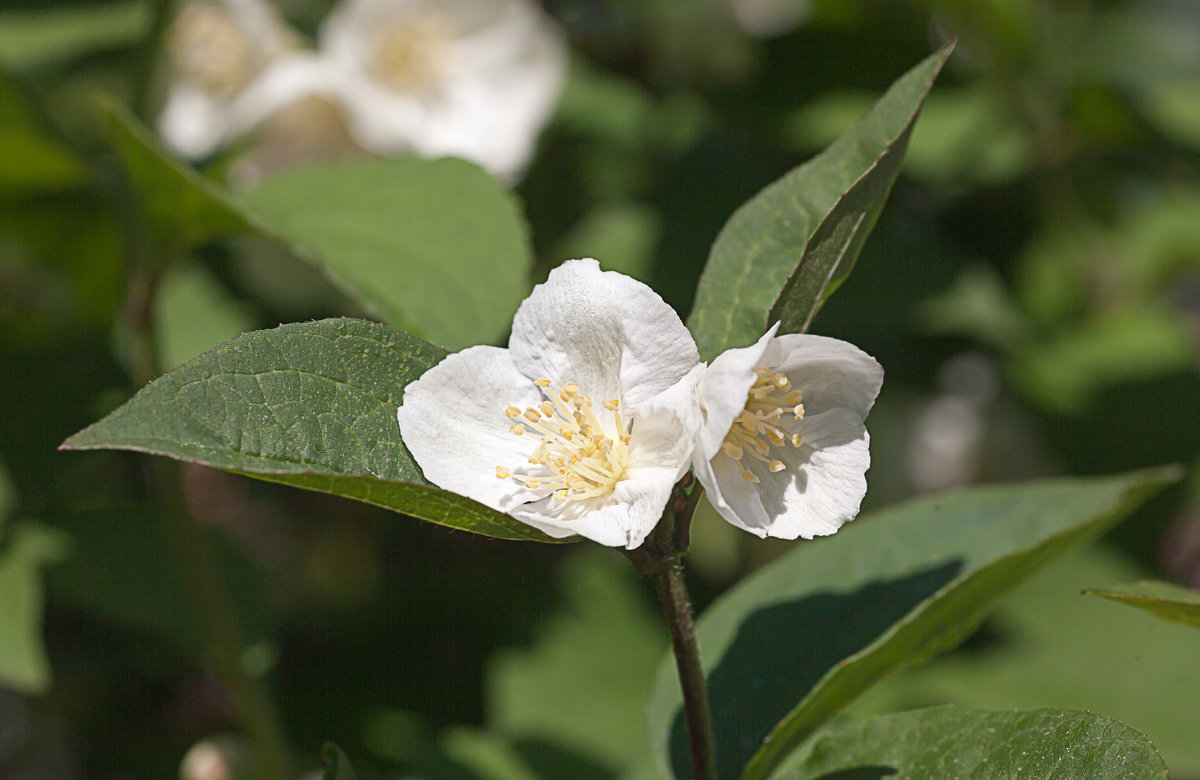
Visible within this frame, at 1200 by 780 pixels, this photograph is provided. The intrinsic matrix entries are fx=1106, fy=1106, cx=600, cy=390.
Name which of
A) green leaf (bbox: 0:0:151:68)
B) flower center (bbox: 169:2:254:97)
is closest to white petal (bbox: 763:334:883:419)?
flower center (bbox: 169:2:254:97)

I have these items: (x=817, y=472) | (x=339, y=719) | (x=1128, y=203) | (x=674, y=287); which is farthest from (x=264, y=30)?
(x=1128, y=203)

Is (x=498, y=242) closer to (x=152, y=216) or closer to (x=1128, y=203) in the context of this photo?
(x=152, y=216)

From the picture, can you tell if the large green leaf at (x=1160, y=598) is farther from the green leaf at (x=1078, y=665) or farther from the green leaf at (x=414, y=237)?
the green leaf at (x=1078, y=665)

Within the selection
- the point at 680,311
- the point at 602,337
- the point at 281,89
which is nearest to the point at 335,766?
the point at 602,337

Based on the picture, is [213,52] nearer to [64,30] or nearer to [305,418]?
[64,30]

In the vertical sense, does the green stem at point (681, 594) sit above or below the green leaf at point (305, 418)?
below

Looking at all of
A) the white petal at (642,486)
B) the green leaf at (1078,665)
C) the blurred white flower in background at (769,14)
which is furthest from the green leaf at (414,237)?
the blurred white flower in background at (769,14)
